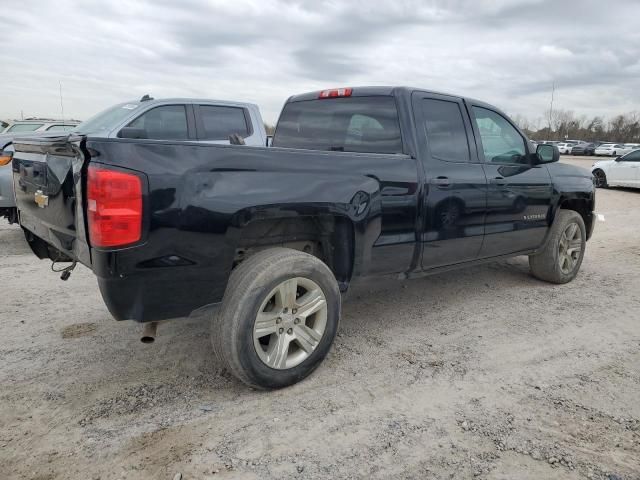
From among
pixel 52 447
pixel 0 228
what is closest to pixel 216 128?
pixel 0 228

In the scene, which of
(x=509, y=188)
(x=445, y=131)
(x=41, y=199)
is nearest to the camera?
(x=41, y=199)

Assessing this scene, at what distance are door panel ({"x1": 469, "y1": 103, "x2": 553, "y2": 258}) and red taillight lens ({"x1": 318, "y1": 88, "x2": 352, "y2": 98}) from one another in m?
1.08

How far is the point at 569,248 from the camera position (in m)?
5.14

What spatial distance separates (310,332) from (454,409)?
3.02 feet

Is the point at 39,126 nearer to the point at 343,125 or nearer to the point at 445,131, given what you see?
the point at 343,125

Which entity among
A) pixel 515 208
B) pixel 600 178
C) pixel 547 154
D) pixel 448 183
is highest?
pixel 547 154

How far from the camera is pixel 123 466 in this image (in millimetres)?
2201

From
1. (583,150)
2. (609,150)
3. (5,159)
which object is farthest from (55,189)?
(583,150)

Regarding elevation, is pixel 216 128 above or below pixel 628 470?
above

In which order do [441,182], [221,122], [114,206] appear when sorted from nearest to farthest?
[114,206], [441,182], [221,122]

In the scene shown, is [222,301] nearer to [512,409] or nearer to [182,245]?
[182,245]

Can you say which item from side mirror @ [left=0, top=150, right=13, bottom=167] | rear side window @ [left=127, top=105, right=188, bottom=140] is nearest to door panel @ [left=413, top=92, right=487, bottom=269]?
rear side window @ [left=127, top=105, right=188, bottom=140]

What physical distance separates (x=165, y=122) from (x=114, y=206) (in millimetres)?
4813

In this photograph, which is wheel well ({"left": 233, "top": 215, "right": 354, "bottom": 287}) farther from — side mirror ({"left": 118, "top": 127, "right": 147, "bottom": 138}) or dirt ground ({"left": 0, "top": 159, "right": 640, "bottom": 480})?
side mirror ({"left": 118, "top": 127, "right": 147, "bottom": 138})
